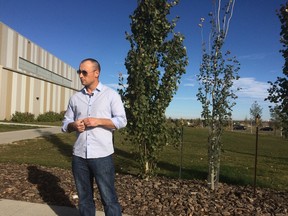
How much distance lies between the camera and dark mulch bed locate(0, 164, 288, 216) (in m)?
4.76

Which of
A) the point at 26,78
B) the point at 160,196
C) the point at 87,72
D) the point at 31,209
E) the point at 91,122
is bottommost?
the point at 31,209

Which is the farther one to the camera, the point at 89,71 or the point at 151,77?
the point at 151,77

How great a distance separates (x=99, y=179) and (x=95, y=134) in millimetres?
441

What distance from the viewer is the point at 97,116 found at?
11.0 feet

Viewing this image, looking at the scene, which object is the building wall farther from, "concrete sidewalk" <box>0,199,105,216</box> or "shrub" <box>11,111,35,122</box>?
"concrete sidewalk" <box>0,199,105,216</box>

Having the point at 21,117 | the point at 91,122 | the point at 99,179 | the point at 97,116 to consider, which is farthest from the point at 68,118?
the point at 21,117

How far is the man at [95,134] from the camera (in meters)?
3.32

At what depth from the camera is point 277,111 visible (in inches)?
209

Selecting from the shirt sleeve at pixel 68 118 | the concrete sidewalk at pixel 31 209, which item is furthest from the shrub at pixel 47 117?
the shirt sleeve at pixel 68 118

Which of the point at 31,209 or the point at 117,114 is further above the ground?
the point at 117,114

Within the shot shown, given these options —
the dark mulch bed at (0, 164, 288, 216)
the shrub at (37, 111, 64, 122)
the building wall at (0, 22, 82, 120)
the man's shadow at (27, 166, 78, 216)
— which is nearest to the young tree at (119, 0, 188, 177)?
the dark mulch bed at (0, 164, 288, 216)

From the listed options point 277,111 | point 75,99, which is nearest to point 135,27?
point 277,111

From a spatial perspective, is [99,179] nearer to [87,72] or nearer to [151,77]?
[87,72]

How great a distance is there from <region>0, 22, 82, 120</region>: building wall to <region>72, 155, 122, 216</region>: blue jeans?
101ft
